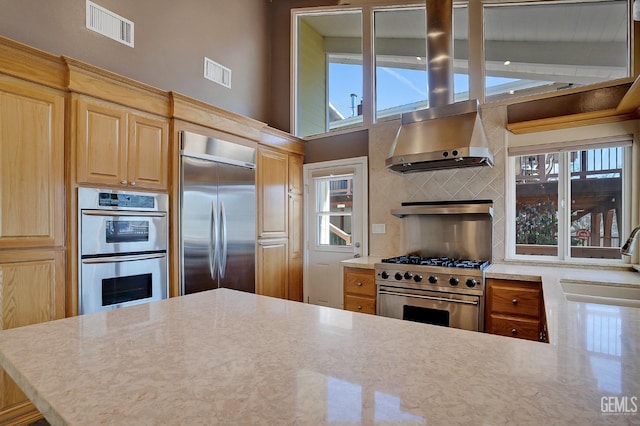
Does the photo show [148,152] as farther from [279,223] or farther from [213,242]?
[279,223]

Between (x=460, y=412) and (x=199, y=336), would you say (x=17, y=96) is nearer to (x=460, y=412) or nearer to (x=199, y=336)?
(x=199, y=336)

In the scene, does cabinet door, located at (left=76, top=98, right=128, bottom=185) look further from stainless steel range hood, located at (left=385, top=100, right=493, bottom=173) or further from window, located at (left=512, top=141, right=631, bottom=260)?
window, located at (left=512, top=141, right=631, bottom=260)

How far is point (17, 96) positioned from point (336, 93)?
3200mm

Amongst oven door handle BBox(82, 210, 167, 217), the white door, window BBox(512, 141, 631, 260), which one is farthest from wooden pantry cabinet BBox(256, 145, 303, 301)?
window BBox(512, 141, 631, 260)

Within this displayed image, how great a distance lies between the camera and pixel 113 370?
0.78m

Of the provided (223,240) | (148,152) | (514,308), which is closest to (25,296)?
(148,152)

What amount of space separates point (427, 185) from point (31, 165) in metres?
3.18

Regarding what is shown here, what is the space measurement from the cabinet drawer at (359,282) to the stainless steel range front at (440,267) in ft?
0.34

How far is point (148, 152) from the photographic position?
2723 millimetres

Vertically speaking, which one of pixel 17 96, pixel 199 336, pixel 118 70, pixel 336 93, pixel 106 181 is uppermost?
pixel 336 93

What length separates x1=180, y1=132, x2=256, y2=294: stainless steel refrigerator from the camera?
9.61 feet

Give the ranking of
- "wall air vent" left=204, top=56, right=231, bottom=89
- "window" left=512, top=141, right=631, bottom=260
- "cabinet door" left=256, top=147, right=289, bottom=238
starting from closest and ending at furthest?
"window" left=512, top=141, right=631, bottom=260, "wall air vent" left=204, top=56, right=231, bottom=89, "cabinet door" left=256, top=147, right=289, bottom=238

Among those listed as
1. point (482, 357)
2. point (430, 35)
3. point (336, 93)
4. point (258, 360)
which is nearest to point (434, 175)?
point (430, 35)

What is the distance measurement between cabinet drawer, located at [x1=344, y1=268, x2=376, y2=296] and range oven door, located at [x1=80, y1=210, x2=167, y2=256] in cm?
163
